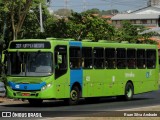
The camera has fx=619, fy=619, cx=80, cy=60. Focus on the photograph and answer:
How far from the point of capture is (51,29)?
44.4 metres

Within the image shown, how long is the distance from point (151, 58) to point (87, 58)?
→ 673 cm

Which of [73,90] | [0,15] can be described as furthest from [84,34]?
[73,90]

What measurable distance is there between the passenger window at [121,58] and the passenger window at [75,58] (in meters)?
3.49

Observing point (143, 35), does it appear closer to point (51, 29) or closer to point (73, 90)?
point (51, 29)

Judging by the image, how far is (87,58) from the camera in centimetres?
2738

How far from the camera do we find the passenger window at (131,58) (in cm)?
3072

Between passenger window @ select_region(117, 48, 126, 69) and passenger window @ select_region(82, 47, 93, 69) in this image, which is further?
passenger window @ select_region(117, 48, 126, 69)

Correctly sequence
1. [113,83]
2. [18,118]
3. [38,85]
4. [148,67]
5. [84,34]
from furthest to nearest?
[84,34] < [148,67] < [113,83] < [38,85] < [18,118]

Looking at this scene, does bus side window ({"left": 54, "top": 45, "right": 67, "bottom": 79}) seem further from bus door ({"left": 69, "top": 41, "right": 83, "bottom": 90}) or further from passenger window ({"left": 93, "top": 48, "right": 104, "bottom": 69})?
passenger window ({"left": 93, "top": 48, "right": 104, "bottom": 69})

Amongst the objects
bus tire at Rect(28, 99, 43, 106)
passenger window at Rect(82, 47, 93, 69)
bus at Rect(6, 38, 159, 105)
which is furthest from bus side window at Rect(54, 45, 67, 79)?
bus tire at Rect(28, 99, 43, 106)

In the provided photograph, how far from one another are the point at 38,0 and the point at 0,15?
8.47 m

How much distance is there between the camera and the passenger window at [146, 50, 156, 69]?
32.8 meters

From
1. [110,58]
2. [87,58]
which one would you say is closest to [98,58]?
[87,58]

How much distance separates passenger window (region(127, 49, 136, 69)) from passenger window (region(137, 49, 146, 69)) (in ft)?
1.54
